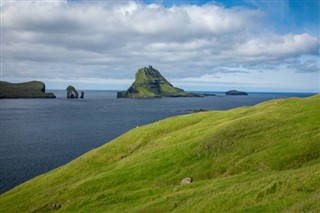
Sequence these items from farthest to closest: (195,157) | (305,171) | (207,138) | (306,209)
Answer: (207,138) → (195,157) → (305,171) → (306,209)

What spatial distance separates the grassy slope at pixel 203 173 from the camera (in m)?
33.1

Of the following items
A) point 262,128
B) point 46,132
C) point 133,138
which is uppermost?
point 262,128

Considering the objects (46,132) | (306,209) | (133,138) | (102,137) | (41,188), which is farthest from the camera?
(46,132)

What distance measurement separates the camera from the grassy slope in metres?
33.1

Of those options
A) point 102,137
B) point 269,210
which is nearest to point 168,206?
point 269,210

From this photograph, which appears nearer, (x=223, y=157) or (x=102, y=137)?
(x=223, y=157)

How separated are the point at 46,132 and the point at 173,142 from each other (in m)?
120

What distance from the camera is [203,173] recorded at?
50.6m

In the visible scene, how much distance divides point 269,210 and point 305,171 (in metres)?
10.5

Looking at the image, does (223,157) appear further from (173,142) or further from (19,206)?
(19,206)

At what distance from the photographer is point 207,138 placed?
62.3 metres

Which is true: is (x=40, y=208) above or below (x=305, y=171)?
below

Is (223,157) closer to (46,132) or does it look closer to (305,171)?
(305,171)

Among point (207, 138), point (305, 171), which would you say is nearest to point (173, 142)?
point (207, 138)
